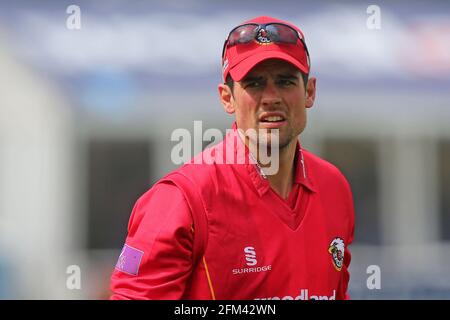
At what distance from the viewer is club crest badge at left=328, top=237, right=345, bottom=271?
2.20 metres

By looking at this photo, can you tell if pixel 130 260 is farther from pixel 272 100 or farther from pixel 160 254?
pixel 272 100

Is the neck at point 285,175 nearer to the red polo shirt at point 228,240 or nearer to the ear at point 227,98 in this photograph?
the red polo shirt at point 228,240

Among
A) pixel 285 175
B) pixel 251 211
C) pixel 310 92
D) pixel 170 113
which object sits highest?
pixel 170 113

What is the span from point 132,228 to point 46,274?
3930mm

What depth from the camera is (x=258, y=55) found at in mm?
2125

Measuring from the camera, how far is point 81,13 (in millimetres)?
6082

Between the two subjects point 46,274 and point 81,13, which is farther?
point 81,13

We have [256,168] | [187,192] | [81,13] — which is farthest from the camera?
[81,13]

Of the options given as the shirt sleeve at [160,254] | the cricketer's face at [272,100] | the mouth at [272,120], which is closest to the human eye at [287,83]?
the cricketer's face at [272,100]

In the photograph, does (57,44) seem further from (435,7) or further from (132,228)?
(132,228)

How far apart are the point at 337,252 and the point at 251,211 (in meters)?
0.34

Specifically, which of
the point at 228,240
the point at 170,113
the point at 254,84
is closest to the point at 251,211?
the point at 228,240

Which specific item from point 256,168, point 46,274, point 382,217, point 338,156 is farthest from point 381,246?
point 256,168

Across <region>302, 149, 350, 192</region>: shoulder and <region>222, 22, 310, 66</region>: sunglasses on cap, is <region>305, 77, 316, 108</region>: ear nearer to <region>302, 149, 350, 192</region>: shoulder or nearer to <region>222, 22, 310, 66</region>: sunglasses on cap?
<region>222, 22, 310, 66</region>: sunglasses on cap
